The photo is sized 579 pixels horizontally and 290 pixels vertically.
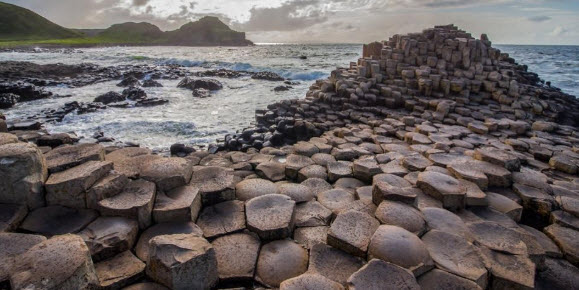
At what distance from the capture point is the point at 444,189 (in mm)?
3498

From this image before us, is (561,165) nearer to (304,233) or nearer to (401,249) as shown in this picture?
(401,249)

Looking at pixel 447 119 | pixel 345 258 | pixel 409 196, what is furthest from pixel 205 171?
pixel 447 119

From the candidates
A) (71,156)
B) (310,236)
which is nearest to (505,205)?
(310,236)

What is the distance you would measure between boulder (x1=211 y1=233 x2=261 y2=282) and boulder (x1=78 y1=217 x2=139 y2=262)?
714 mm

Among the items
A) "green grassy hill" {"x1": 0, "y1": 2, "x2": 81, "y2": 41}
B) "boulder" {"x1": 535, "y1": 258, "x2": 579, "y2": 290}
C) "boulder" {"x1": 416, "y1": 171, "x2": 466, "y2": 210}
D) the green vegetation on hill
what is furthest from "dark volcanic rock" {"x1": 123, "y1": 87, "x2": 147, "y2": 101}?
"green grassy hill" {"x1": 0, "y1": 2, "x2": 81, "y2": 41}

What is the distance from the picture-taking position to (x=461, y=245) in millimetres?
2703

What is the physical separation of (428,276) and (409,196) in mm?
962

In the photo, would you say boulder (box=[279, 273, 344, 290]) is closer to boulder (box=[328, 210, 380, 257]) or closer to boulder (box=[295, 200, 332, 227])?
boulder (box=[328, 210, 380, 257])

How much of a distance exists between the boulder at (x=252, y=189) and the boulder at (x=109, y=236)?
3.83 feet

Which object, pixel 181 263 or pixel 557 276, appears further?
pixel 557 276

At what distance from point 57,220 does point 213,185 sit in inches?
56.1

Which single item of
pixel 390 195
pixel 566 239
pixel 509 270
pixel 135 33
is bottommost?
pixel 566 239

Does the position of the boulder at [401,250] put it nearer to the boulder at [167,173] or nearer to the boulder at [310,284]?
the boulder at [310,284]

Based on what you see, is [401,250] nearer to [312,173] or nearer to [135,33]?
[312,173]
